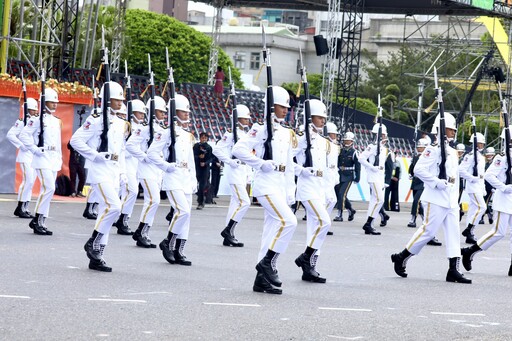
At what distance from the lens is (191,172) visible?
14852 millimetres

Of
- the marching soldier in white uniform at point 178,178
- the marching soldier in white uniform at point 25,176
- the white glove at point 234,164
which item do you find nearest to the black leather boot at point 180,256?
the marching soldier in white uniform at point 178,178

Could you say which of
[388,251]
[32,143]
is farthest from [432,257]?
[32,143]

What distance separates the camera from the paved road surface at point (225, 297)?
8.95 metres

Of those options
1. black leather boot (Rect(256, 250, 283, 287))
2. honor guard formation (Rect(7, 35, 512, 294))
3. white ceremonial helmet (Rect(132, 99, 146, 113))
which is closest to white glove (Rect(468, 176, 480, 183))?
honor guard formation (Rect(7, 35, 512, 294))

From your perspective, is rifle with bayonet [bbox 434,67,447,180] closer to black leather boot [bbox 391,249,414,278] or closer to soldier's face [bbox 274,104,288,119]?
black leather boot [bbox 391,249,414,278]

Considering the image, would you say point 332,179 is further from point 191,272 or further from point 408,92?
point 408,92

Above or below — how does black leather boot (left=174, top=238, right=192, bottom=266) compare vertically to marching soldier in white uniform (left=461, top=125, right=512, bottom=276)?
below

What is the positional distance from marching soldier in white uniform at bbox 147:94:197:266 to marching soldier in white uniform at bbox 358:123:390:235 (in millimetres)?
Result: 8058

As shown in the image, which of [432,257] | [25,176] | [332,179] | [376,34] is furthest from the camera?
[376,34]

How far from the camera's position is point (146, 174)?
17047 millimetres

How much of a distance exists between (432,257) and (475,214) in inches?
175

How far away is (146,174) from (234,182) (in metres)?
2.31

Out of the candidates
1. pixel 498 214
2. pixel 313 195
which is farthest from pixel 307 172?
pixel 498 214

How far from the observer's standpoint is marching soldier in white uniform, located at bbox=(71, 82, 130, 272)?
1291cm
